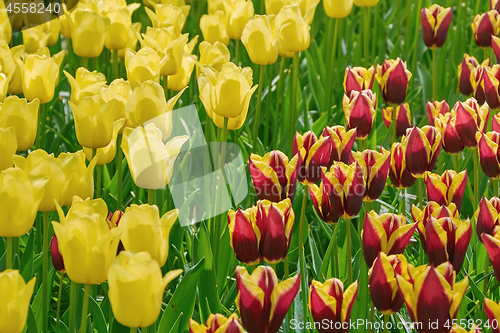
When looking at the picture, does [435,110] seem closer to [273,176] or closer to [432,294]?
[273,176]

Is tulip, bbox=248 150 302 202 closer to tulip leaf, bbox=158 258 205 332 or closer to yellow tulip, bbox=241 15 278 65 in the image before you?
tulip leaf, bbox=158 258 205 332

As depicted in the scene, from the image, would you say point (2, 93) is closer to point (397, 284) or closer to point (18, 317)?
point (18, 317)

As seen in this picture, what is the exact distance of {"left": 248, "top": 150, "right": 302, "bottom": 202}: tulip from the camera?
1329 millimetres

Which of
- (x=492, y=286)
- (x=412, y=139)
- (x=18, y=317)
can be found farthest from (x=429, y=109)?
(x=18, y=317)

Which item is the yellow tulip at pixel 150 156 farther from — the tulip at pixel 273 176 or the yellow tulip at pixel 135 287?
the yellow tulip at pixel 135 287

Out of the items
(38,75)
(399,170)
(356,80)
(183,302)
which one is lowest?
(183,302)

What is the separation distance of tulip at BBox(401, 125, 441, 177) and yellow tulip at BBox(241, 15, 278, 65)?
0.65 m

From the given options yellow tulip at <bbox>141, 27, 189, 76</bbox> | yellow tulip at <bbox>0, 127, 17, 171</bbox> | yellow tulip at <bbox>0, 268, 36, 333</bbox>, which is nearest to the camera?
yellow tulip at <bbox>0, 268, 36, 333</bbox>

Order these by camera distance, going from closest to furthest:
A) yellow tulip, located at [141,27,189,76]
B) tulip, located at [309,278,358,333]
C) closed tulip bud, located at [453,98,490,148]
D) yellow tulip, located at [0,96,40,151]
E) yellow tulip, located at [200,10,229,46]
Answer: tulip, located at [309,278,358,333] → yellow tulip, located at [0,96,40,151] → closed tulip bud, located at [453,98,490,148] → yellow tulip, located at [141,27,189,76] → yellow tulip, located at [200,10,229,46]

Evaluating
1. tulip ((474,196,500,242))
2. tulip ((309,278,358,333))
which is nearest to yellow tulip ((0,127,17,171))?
tulip ((309,278,358,333))

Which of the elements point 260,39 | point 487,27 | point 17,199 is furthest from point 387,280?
point 487,27

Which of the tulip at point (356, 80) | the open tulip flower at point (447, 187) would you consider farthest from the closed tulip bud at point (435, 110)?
the open tulip flower at point (447, 187)

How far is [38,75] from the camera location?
1764 millimetres

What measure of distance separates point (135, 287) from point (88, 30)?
1421mm
